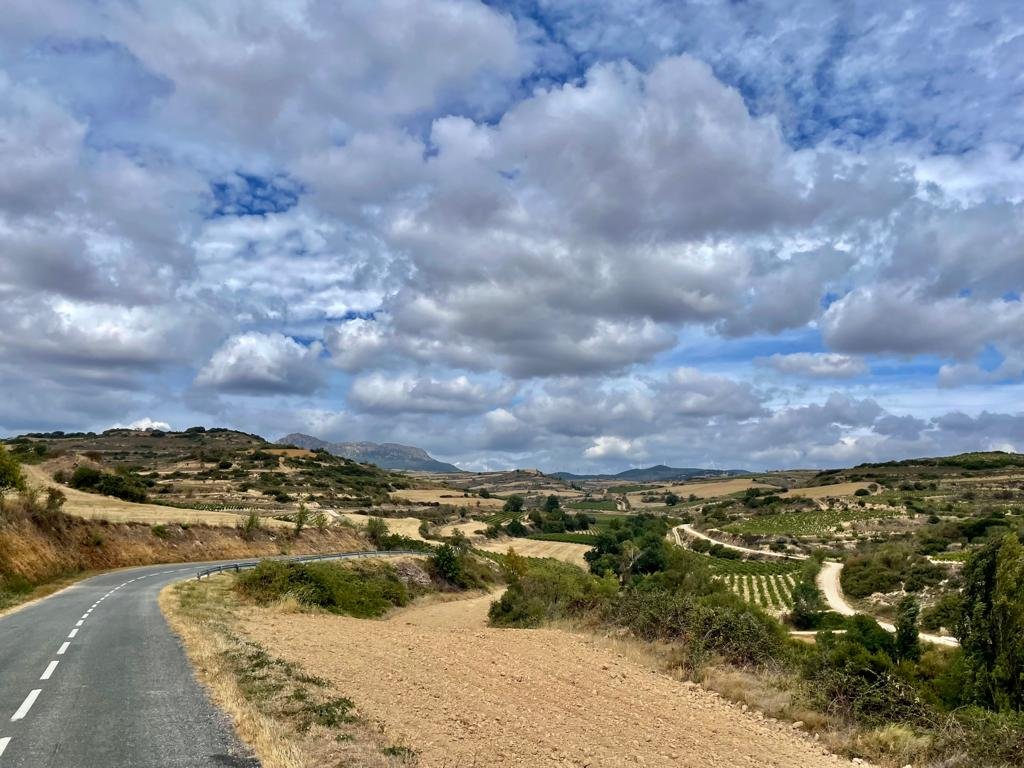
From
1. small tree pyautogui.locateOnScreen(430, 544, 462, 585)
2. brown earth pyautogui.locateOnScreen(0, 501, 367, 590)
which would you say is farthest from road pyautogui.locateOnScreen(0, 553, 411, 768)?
small tree pyautogui.locateOnScreen(430, 544, 462, 585)

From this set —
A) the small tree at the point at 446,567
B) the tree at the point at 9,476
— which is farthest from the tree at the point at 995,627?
the tree at the point at 9,476

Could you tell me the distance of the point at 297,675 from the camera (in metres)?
15.5

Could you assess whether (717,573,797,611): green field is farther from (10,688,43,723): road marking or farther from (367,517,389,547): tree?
(10,688,43,723): road marking

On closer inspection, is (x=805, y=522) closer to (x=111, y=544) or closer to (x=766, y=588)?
(x=766, y=588)

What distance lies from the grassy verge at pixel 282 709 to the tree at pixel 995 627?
17.9 metres

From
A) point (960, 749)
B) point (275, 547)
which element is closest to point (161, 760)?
point (960, 749)

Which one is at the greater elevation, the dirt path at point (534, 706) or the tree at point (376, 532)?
the dirt path at point (534, 706)

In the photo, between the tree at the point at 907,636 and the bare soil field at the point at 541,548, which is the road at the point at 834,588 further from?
the bare soil field at the point at 541,548

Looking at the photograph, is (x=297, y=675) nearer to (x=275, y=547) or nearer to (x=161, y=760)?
(x=161, y=760)

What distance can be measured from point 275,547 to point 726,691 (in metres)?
62.6

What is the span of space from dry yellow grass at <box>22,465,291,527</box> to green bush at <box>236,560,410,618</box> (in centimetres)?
2105

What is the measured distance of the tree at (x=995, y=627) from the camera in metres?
19.2

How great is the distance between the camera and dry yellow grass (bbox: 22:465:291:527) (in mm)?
56625

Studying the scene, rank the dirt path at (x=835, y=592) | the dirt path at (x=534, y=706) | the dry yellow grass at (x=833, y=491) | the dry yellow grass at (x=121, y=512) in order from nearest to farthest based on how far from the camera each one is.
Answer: the dirt path at (x=534, y=706) → the dry yellow grass at (x=121, y=512) → the dirt path at (x=835, y=592) → the dry yellow grass at (x=833, y=491)
